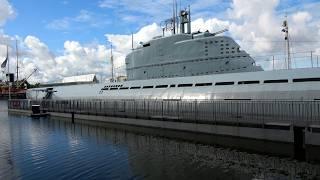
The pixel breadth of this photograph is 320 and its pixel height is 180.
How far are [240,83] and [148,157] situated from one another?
13.7 m

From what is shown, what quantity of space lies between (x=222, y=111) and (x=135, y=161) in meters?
10.4

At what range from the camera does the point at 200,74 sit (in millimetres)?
37250

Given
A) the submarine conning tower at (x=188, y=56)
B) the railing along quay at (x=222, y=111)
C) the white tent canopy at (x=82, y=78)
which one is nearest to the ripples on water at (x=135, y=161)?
the railing along quay at (x=222, y=111)

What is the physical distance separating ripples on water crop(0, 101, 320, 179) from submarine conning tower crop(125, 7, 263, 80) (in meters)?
13.4

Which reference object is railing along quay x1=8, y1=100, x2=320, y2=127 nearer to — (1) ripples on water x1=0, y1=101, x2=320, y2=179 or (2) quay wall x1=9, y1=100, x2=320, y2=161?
(2) quay wall x1=9, y1=100, x2=320, y2=161

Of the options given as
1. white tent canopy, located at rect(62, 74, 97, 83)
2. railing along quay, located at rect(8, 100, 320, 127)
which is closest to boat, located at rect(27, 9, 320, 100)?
railing along quay, located at rect(8, 100, 320, 127)

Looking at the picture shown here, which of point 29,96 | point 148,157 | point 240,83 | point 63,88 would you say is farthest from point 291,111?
point 29,96

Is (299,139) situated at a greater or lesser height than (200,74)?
lesser

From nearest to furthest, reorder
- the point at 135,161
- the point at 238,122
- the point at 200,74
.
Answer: the point at 135,161, the point at 238,122, the point at 200,74

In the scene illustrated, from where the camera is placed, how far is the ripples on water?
52.7 feet

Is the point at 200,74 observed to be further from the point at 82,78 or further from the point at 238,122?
the point at 82,78

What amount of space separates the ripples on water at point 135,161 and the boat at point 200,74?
853 cm

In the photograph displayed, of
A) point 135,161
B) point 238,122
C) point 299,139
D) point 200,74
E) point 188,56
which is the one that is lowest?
point 135,161

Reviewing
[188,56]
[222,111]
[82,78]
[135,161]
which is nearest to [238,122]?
[222,111]
